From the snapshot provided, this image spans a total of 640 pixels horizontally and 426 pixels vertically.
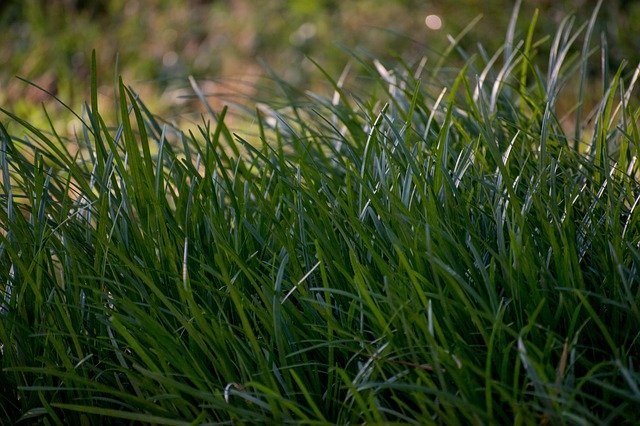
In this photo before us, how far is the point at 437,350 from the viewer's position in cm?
141

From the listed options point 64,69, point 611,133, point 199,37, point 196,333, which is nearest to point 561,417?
point 196,333

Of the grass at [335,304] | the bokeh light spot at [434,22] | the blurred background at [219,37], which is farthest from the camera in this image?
the bokeh light spot at [434,22]

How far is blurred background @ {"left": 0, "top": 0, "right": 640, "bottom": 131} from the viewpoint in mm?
6008

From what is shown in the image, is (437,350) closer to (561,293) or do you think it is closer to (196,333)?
(561,293)

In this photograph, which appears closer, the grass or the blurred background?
the grass

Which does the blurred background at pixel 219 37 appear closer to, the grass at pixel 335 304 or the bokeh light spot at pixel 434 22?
the bokeh light spot at pixel 434 22

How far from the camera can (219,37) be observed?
26.0ft

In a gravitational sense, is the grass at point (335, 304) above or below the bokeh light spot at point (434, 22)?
below

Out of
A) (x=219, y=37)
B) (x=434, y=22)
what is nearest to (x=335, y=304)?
(x=434, y=22)

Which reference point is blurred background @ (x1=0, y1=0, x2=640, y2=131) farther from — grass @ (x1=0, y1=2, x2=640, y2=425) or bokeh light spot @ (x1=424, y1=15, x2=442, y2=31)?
grass @ (x1=0, y1=2, x2=640, y2=425)

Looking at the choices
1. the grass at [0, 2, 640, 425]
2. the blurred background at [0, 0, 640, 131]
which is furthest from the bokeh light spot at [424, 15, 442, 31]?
the grass at [0, 2, 640, 425]

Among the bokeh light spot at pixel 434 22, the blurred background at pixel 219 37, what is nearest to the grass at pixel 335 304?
the blurred background at pixel 219 37

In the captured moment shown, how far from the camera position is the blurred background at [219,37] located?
19.7 feet

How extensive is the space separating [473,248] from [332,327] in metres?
0.31
